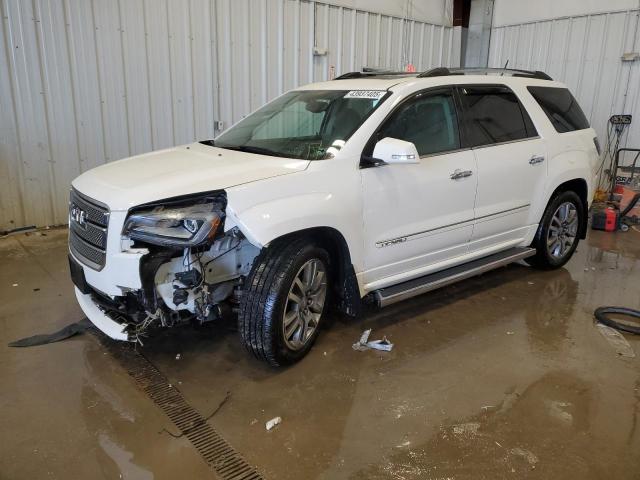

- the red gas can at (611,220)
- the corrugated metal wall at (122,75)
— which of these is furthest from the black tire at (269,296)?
the red gas can at (611,220)

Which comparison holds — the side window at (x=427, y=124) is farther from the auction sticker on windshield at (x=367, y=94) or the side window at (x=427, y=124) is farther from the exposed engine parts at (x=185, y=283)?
the exposed engine parts at (x=185, y=283)

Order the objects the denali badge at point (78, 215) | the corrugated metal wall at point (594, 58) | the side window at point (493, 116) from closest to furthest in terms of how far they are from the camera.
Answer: the denali badge at point (78, 215) < the side window at point (493, 116) < the corrugated metal wall at point (594, 58)

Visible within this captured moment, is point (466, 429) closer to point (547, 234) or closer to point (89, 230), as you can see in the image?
point (89, 230)

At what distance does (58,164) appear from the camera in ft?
19.1

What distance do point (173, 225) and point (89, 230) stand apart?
1.90 feet

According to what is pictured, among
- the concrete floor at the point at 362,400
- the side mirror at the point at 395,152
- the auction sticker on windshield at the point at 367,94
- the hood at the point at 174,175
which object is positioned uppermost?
the auction sticker on windshield at the point at 367,94

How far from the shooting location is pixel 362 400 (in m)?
2.78

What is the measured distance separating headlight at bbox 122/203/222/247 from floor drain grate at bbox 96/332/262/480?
872 mm

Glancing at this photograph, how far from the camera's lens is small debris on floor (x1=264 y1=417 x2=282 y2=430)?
100 inches

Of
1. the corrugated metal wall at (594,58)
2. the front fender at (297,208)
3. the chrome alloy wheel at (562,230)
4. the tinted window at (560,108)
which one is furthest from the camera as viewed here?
the corrugated metal wall at (594,58)

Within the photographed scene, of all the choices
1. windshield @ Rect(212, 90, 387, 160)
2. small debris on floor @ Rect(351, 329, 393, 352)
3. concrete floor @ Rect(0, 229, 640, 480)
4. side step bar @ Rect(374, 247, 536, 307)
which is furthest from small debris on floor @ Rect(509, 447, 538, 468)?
windshield @ Rect(212, 90, 387, 160)

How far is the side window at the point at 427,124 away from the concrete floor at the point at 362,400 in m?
1.29

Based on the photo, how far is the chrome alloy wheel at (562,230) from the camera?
463 cm

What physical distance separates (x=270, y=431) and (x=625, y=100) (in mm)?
8259
